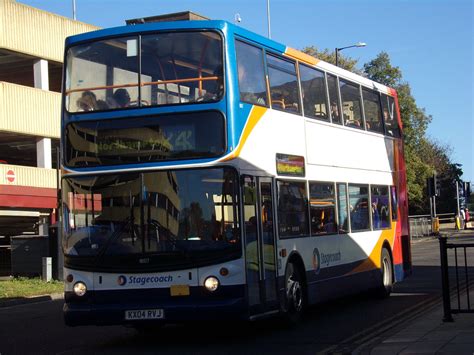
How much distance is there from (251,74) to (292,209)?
2463mm

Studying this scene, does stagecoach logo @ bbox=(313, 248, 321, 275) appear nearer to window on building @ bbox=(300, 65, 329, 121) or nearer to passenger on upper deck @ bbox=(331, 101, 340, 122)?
window on building @ bbox=(300, 65, 329, 121)

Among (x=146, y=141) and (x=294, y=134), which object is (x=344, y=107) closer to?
(x=294, y=134)

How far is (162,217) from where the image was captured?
11.4m

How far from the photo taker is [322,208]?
14.9m

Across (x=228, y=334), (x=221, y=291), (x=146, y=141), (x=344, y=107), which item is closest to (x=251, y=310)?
(x=221, y=291)

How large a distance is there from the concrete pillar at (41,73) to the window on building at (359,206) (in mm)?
23091

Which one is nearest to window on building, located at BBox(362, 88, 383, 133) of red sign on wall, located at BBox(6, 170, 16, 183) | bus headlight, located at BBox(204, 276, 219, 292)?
bus headlight, located at BBox(204, 276, 219, 292)

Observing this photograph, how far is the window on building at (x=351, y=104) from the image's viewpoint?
54.4 ft

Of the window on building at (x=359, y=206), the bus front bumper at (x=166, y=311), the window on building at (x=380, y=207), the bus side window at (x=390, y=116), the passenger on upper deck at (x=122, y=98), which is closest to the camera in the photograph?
the bus front bumper at (x=166, y=311)

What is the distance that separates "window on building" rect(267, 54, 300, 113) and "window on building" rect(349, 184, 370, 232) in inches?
120

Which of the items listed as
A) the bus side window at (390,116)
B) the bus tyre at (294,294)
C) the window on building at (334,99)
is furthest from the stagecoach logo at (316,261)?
the bus side window at (390,116)

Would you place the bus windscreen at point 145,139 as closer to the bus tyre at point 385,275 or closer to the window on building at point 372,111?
the window on building at point 372,111

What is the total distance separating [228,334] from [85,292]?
2.63m

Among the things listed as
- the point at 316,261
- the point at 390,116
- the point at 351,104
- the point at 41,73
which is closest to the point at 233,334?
the point at 316,261
